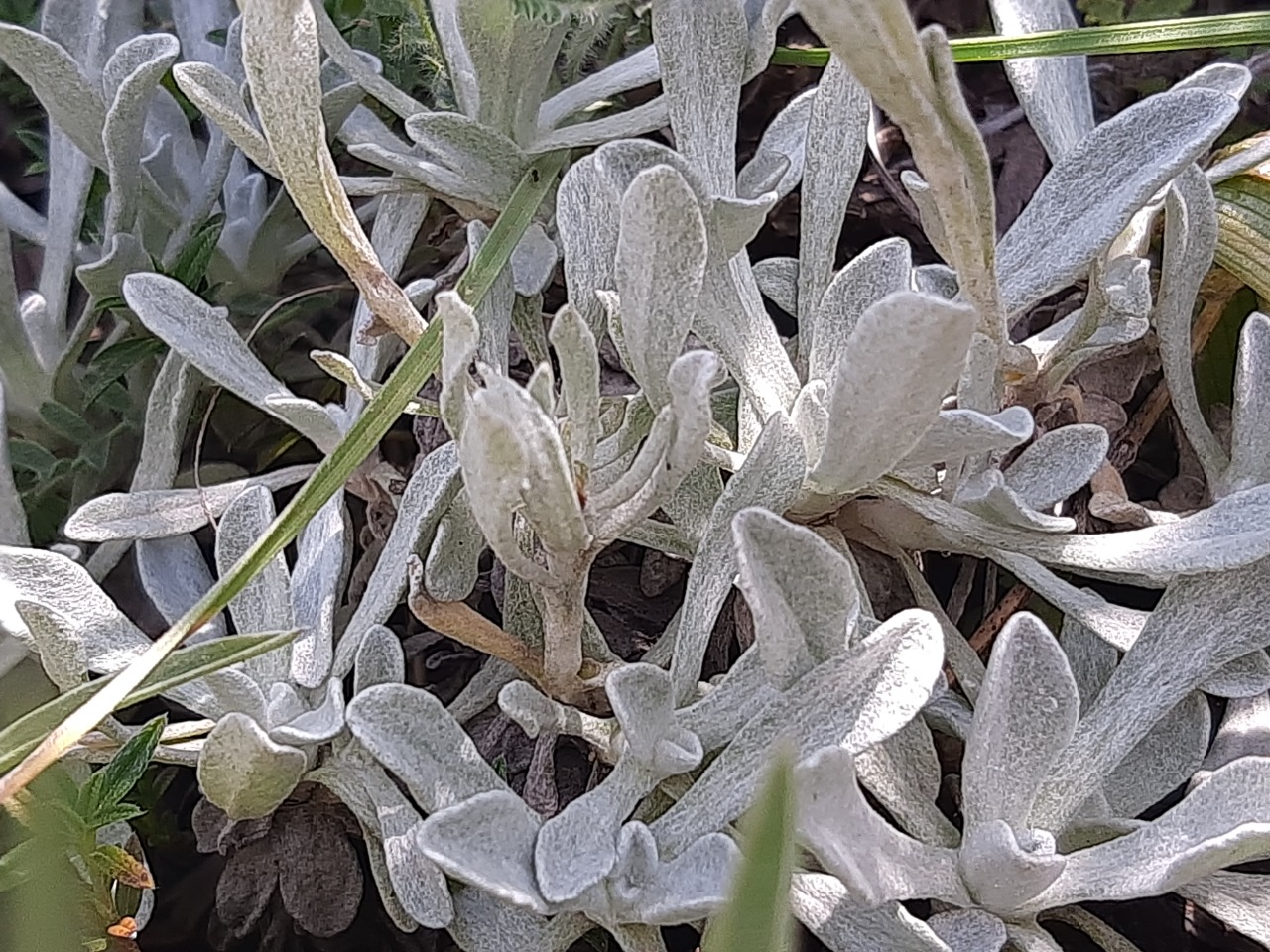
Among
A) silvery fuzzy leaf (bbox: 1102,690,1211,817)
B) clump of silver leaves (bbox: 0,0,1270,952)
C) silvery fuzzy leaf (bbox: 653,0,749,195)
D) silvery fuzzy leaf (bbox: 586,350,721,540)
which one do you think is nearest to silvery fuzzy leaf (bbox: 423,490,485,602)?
clump of silver leaves (bbox: 0,0,1270,952)

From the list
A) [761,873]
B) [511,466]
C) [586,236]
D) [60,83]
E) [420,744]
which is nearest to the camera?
[761,873]

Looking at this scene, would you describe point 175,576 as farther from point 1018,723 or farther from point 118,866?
point 1018,723

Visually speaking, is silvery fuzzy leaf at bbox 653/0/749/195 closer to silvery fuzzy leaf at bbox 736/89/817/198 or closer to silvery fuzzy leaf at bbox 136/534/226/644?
silvery fuzzy leaf at bbox 736/89/817/198

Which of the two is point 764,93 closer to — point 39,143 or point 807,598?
point 39,143

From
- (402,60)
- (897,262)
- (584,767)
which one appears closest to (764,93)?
(402,60)

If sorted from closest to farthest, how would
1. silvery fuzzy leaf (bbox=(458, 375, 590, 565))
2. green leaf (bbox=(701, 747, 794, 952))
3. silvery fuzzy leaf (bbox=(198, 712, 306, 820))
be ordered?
green leaf (bbox=(701, 747, 794, 952)) < silvery fuzzy leaf (bbox=(458, 375, 590, 565)) < silvery fuzzy leaf (bbox=(198, 712, 306, 820))

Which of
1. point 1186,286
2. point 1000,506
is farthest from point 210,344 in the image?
point 1186,286
